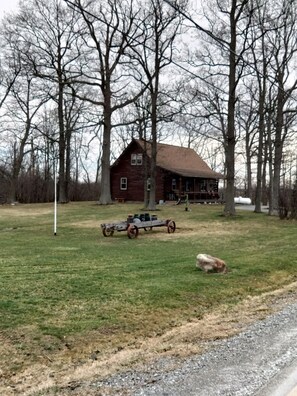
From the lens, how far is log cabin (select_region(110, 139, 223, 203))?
44219 millimetres

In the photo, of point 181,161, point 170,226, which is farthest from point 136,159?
point 170,226

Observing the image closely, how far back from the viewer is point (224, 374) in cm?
447

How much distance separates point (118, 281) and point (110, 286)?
423 mm

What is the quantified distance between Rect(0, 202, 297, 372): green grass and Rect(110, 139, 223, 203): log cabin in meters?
27.7

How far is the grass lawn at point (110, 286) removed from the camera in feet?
18.3

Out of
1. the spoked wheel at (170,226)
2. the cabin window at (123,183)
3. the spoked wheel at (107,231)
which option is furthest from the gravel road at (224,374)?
the cabin window at (123,183)

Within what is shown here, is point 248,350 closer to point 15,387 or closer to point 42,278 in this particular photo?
point 15,387

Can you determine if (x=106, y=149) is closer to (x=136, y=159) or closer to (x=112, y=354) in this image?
(x=136, y=159)

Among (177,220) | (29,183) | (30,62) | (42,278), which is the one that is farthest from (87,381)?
(29,183)

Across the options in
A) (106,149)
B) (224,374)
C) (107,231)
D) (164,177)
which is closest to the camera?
(224,374)

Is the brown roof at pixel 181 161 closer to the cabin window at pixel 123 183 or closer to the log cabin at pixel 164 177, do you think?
the log cabin at pixel 164 177

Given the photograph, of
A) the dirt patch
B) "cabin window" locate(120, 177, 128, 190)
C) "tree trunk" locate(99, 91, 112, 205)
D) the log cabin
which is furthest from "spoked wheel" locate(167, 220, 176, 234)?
"cabin window" locate(120, 177, 128, 190)

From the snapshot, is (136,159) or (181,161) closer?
(136,159)

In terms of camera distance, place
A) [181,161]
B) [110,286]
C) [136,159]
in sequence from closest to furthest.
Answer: [110,286] < [136,159] < [181,161]
